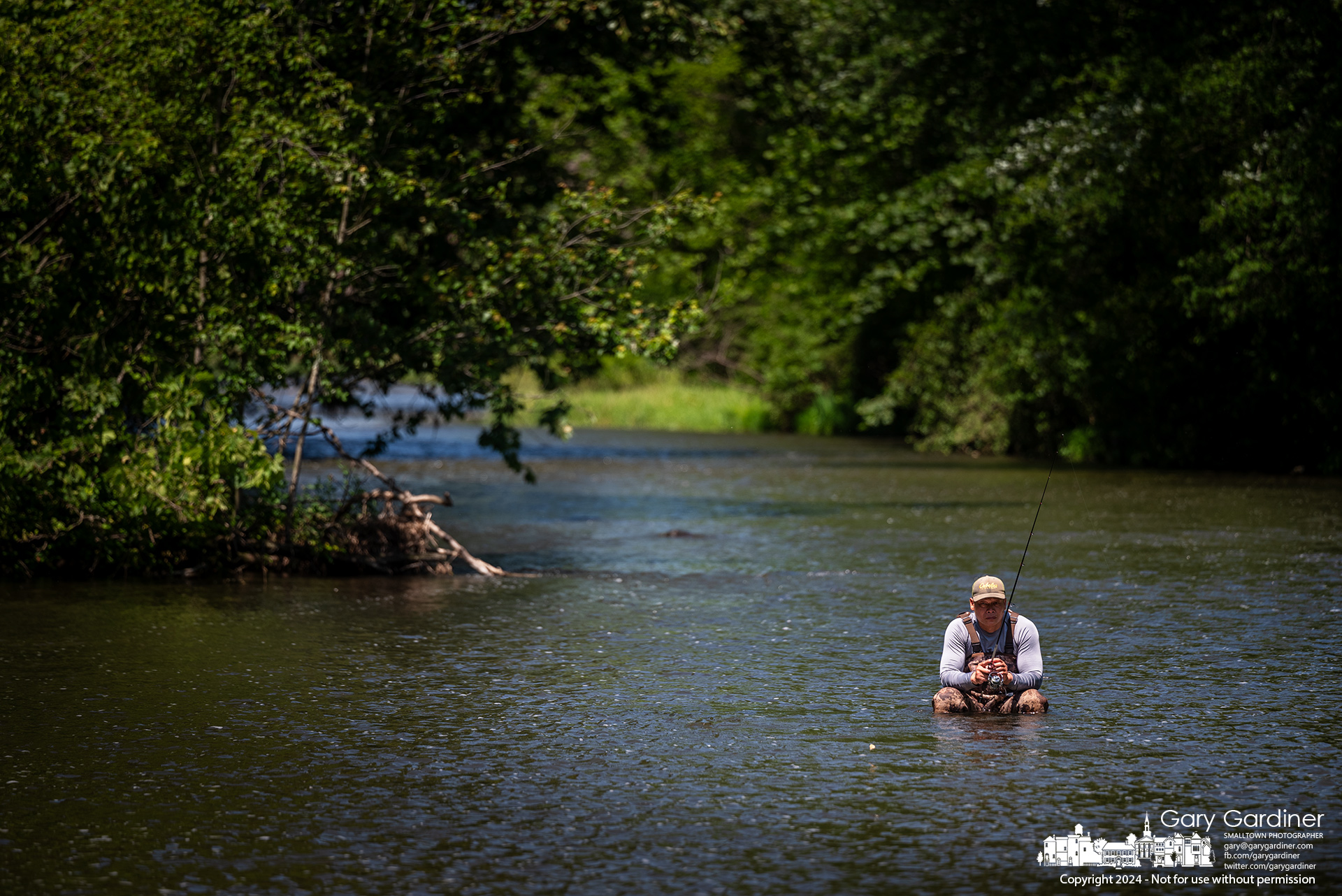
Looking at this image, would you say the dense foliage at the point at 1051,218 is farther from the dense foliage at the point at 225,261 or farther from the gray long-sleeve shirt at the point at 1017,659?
the gray long-sleeve shirt at the point at 1017,659

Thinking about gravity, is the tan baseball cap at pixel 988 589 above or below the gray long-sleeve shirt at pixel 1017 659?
above

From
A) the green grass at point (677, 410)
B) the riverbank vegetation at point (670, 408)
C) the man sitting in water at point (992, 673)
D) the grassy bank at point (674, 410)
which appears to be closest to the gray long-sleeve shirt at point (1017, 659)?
the man sitting in water at point (992, 673)

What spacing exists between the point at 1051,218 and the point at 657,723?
24130 mm

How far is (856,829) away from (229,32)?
464 inches

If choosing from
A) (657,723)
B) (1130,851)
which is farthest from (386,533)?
(1130,851)

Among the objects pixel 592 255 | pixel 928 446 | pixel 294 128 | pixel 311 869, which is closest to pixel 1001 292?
pixel 928 446

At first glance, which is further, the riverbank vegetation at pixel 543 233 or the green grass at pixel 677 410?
the green grass at pixel 677 410

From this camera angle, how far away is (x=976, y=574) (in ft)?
55.5

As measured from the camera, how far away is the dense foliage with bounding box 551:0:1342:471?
27.3m

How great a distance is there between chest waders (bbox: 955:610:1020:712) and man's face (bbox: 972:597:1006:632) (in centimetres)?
8

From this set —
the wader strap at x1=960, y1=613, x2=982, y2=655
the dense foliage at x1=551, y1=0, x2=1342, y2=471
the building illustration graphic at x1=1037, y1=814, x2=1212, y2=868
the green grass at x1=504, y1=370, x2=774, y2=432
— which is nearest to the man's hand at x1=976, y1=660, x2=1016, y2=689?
the wader strap at x1=960, y1=613, x2=982, y2=655

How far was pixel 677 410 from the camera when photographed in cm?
5116

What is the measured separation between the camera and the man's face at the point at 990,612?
961cm

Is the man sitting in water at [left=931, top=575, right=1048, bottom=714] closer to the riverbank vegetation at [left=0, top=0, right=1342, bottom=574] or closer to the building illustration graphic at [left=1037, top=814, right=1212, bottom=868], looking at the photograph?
the building illustration graphic at [left=1037, top=814, right=1212, bottom=868]
